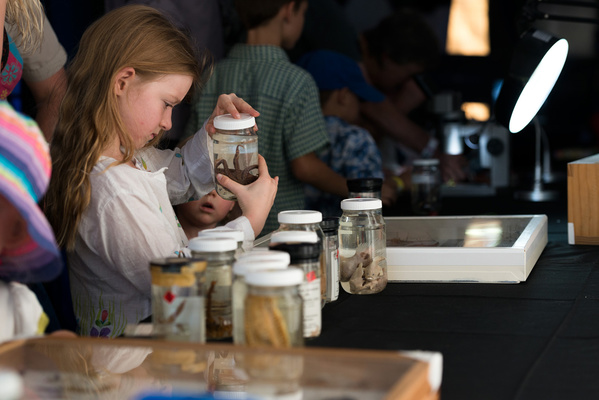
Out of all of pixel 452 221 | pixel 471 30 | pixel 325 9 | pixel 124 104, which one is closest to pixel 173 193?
pixel 124 104

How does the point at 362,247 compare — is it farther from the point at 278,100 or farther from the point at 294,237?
the point at 278,100

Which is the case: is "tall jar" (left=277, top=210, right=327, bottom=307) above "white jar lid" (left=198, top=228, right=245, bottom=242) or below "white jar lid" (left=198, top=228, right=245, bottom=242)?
below

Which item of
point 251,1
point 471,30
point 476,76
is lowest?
point 476,76

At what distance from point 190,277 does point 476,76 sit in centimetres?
624

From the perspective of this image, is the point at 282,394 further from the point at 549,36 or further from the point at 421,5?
the point at 421,5

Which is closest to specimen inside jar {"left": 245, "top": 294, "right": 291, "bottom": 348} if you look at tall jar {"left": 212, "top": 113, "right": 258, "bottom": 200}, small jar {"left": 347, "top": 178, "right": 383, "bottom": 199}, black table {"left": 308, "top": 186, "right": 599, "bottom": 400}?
black table {"left": 308, "top": 186, "right": 599, "bottom": 400}

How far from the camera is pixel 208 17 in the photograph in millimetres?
3064

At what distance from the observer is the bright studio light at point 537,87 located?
2.02 metres

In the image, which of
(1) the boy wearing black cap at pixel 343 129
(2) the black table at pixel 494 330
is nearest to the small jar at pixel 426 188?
(1) the boy wearing black cap at pixel 343 129

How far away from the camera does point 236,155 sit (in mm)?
1469

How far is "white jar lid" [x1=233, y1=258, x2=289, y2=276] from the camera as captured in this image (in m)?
0.96

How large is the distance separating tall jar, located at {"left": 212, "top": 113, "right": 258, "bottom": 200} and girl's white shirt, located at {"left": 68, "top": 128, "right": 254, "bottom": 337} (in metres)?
0.09

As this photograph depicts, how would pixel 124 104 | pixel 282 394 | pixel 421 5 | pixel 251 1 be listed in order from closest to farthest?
pixel 282 394 < pixel 124 104 < pixel 251 1 < pixel 421 5

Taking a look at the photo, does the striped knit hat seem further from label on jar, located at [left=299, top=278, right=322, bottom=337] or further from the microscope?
the microscope
